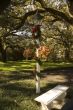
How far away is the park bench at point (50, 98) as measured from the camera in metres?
8.73

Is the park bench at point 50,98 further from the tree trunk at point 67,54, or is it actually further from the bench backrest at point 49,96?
the tree trunk at point 67,54

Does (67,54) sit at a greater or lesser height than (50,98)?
lesser

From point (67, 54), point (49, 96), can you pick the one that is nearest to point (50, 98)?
point (49, 96)

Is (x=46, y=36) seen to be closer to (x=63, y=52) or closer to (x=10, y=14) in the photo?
(x=63, y=52)

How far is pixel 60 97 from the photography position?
10062 millimetres

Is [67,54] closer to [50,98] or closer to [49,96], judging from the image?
[49,96]

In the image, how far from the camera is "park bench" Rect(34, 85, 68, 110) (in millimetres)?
8728

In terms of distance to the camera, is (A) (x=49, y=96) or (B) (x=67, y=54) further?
(B) (x=67, y=54)

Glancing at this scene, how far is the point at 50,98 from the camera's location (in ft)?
29.6

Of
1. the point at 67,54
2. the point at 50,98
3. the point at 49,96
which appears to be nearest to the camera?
the point at 50,98

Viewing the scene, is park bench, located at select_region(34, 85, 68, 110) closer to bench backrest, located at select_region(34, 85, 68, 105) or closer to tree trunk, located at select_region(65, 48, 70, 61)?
bench backrest, located at select_region(34, 85, 68, 105)

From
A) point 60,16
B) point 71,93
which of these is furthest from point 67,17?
point 71,93

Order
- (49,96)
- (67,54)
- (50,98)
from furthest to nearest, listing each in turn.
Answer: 1. (67,54)
2. (49,96)
3. (50,98)

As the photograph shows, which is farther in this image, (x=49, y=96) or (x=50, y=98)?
(x=49, y=96)
